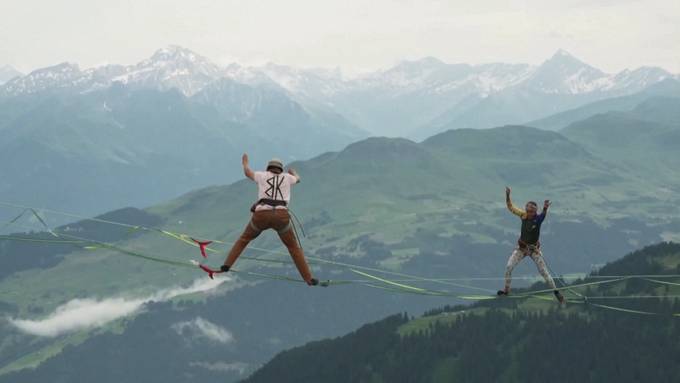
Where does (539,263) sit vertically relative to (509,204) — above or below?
below

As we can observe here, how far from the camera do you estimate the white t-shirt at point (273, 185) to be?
113ft

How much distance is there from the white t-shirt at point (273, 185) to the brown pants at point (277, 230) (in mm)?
319

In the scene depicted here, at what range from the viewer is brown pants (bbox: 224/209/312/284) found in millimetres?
34406

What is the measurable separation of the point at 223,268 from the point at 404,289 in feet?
30.1

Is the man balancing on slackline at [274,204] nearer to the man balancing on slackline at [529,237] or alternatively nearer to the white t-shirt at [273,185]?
the white t-shirt at [273,185]

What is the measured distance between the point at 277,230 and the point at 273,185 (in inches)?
72.5

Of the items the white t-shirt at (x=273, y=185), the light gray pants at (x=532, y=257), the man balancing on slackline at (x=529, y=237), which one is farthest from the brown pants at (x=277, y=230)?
the light gray pants at (x=532, y=257)

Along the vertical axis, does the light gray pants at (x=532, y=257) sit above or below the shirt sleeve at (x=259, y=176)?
below

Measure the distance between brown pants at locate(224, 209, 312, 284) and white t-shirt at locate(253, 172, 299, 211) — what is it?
319 millimetres

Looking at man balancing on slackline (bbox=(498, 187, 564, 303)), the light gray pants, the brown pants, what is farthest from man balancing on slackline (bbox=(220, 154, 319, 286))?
the light gray pants

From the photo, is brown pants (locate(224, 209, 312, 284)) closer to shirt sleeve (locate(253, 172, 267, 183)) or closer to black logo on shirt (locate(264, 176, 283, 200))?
black logo on shirt (locate(264, 176, 283, 200))

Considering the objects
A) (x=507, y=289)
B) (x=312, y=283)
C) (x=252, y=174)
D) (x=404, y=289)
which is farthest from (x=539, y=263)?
(x=252, y=174)

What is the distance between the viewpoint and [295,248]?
35125 millimetres

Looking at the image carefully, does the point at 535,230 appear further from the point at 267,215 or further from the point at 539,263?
the point at 267,215
